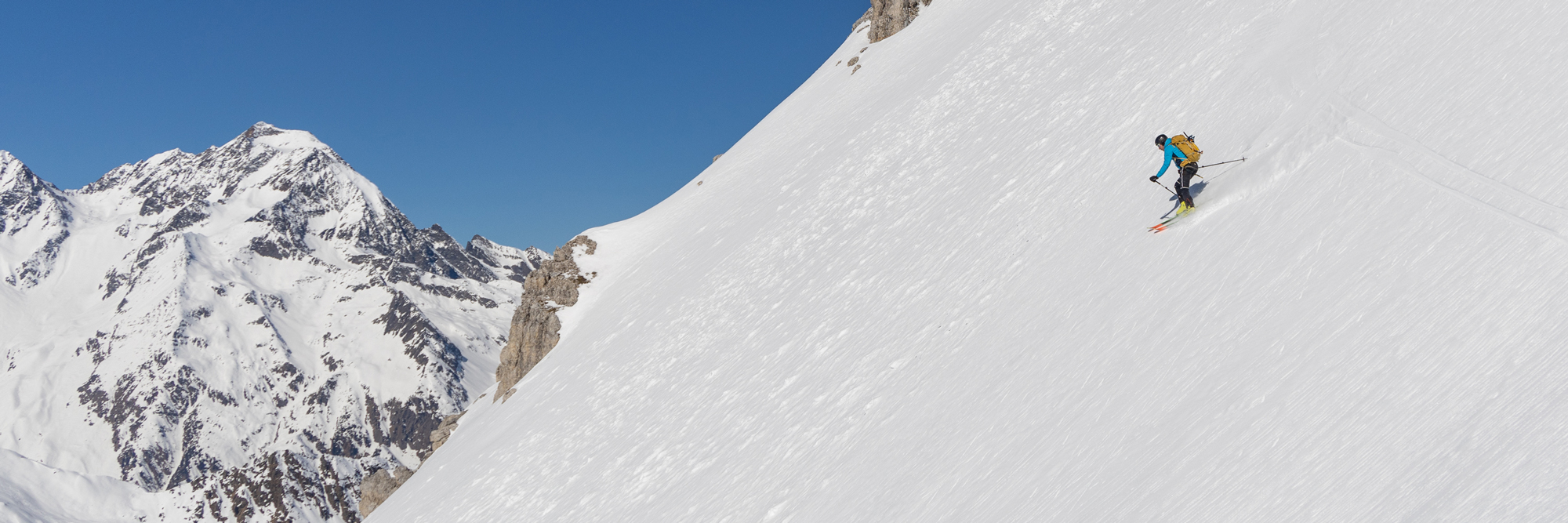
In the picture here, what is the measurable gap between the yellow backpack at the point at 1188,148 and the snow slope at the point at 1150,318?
56cm

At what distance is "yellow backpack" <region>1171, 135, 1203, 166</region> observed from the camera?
12.7 m

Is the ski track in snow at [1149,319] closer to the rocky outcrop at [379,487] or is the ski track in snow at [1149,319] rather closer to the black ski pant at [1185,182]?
the black ski pant at [1185,182]

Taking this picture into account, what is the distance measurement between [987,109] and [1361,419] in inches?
854

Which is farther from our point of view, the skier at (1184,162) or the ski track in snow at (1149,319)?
the skier at (1184,162)

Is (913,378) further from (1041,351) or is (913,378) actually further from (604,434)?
(604,434)

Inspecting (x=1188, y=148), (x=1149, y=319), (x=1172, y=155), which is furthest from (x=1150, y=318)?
(x=1172, y=155)

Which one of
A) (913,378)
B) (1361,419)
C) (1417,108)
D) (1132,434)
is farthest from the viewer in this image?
(913,378)

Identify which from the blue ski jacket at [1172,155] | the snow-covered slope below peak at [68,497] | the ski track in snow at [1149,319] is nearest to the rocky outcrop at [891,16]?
the ski track in snow at [1149,319]

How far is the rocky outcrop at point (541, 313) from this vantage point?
126 ft

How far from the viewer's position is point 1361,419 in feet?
21.8

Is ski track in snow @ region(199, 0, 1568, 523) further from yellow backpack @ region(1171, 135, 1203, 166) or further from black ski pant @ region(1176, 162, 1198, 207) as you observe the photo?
yellow backpack @ region(1171, 135, 1203, 166)

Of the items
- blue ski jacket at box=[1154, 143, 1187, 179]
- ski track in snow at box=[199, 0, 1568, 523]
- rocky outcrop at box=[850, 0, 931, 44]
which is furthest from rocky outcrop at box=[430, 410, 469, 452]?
blue ski jacket at box=[1154, 143, 1187, 179]

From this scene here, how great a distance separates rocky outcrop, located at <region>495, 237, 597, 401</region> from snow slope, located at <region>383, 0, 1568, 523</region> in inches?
378

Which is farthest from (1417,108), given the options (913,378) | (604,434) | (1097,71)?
(604,434)
